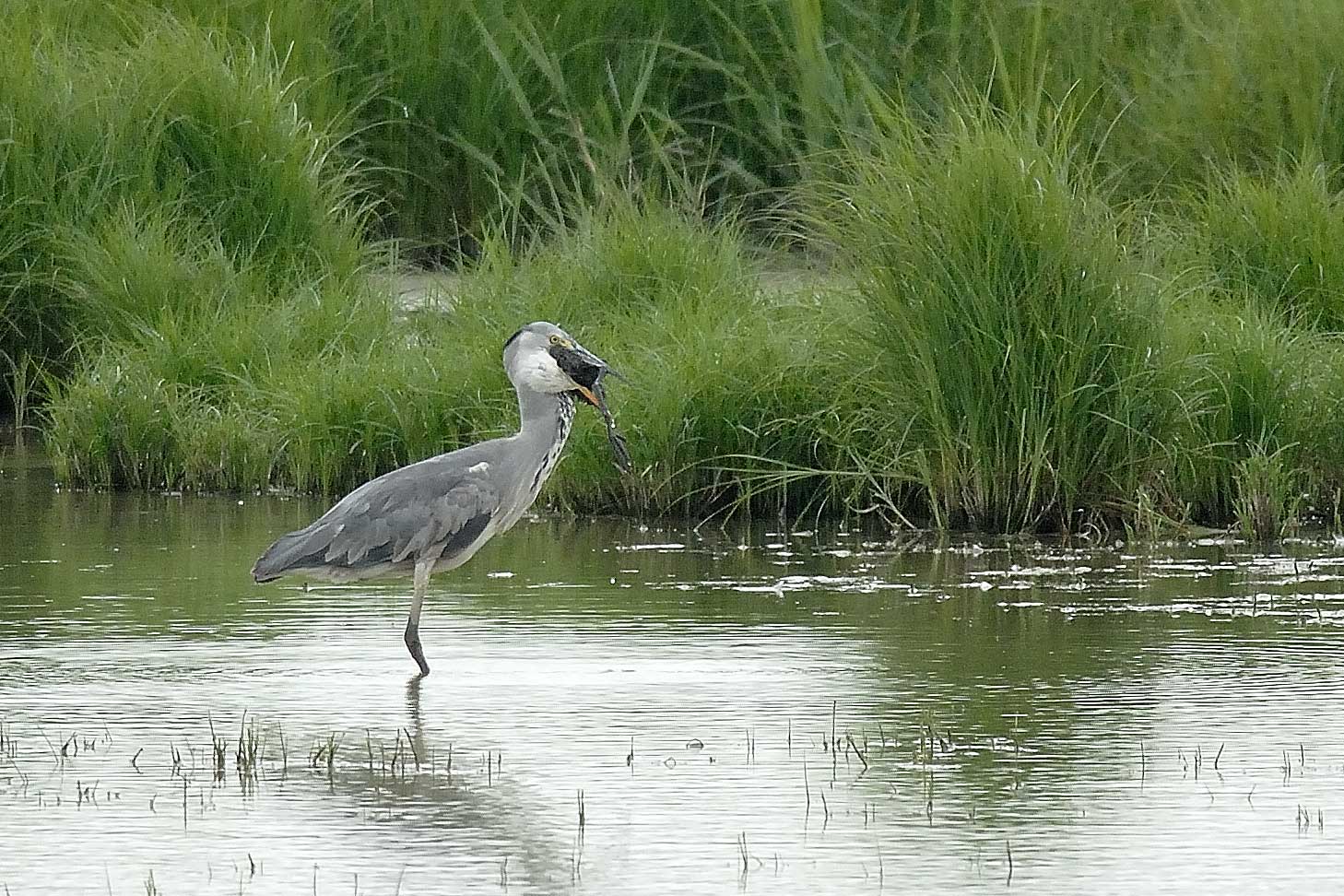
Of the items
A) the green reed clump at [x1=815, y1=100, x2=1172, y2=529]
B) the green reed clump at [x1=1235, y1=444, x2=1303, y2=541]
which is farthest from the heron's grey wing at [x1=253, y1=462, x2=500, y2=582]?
the green reed clump at [x1=1235, y1=444, x2=1303, y2=541]

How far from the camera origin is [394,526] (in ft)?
23.1

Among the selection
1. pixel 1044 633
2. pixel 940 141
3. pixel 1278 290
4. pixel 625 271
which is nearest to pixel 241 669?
pixel 1044 633

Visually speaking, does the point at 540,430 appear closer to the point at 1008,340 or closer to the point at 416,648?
the point at 416,648

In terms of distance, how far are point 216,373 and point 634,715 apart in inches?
223

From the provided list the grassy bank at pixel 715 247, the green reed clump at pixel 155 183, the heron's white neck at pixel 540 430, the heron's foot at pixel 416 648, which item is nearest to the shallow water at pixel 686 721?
the heron's foot at pixel 416 648

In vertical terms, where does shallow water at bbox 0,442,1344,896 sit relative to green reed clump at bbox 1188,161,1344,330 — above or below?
below

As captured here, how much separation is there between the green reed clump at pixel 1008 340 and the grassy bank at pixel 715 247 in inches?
0.6

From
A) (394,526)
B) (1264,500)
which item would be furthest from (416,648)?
(1264,500)

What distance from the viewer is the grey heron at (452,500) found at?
23.1ft

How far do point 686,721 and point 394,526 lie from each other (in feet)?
4.01

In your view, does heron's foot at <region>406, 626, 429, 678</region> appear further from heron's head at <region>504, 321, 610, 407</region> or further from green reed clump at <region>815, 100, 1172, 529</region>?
green reed clump at <region>815, 100, 1172, 529</region>

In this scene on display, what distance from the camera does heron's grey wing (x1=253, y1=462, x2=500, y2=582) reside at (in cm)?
702

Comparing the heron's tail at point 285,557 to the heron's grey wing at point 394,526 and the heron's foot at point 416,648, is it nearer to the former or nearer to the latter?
the heron's grey wing at point 394,526

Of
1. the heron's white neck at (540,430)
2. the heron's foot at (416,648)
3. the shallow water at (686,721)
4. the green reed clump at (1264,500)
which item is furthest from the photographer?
the green reed clump at (1264,500)
